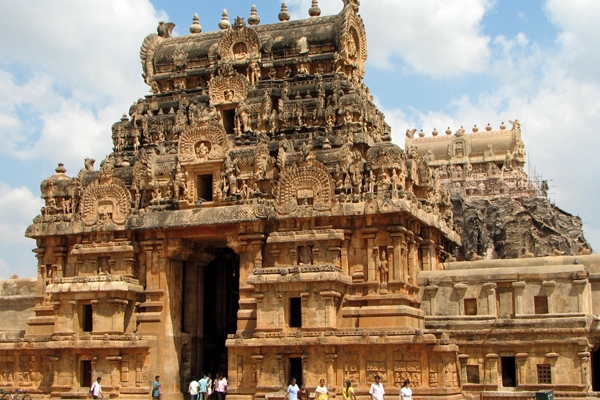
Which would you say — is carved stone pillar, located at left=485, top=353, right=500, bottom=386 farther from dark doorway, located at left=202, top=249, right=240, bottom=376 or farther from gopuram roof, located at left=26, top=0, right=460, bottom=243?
dark doorway, located at left=202, top=249, right=240, bottom=376

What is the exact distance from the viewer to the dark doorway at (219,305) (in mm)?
39062

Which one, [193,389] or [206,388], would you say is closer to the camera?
[193,389]

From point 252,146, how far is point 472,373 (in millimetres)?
Answer: 13138

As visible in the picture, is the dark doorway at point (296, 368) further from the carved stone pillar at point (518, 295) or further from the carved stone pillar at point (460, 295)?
the carved stone pillar at point (518, 295)

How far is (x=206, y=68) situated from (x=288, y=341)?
50.6 ft

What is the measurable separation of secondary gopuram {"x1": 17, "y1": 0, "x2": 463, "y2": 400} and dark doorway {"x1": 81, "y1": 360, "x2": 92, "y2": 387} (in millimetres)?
81

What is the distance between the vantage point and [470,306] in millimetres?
33219

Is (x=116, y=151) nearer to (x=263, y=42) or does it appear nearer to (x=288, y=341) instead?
(x=263, y=42)

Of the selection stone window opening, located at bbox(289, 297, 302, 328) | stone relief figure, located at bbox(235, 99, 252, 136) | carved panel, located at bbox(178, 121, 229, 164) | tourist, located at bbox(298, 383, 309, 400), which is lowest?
tourist, located at bbox(298, 383, 309, 400)

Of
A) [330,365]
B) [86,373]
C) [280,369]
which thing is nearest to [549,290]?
[330,365]

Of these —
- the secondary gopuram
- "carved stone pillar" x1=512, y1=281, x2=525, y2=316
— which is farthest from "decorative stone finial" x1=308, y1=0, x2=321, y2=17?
"carved stone pillar" x1=512, y1=281, x2=525, y2=316

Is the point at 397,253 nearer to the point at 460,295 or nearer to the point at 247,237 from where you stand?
the point at 460,295

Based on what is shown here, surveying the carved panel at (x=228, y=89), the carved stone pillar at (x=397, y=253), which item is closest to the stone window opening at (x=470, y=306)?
the carved stone pillar at (x=397, y=253)

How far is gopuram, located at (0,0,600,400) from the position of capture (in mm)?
31031
